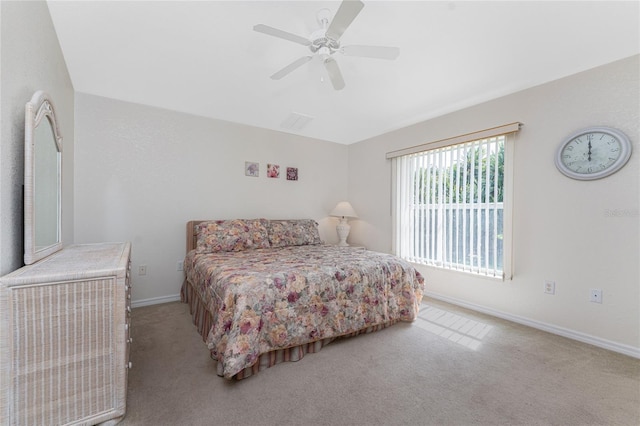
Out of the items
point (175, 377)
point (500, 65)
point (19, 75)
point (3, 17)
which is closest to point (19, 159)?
point (19, 75)

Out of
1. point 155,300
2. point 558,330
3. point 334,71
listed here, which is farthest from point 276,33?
point 558,330

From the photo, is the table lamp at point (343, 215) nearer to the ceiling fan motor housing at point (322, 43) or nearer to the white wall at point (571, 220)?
the white wall at point (571, 220)

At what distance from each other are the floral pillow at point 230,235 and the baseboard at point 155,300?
771 mm

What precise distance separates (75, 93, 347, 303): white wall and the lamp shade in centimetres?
76

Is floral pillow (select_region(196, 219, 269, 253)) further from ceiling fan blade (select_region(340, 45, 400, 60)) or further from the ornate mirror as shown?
ceiling fan blade (select_region(340, 45, 400, 60))

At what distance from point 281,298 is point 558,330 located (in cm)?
250

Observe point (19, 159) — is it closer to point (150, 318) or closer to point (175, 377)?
point (175, 377)

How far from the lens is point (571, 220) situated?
2336 millimetres

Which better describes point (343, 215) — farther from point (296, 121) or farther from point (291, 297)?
point (291, 297)

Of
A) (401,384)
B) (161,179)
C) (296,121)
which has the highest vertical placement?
(296,121)

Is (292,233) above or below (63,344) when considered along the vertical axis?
above

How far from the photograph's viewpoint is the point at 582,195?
2279mm

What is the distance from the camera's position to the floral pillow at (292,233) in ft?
11.2

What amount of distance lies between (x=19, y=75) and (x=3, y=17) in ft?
0.89
